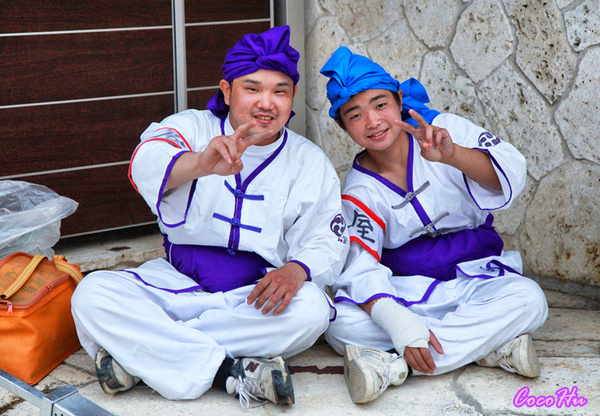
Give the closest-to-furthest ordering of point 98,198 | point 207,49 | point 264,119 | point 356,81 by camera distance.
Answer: point 264,119, point 356,81, point 98,198, point 207,49

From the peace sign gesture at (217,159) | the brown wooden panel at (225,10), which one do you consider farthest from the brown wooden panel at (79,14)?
the peace sign gesture at (217,159)

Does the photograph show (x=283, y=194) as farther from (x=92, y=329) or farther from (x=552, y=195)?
(x=552, y=195)

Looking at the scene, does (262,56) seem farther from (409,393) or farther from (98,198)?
(98,198)

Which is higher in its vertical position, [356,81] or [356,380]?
[356,81]

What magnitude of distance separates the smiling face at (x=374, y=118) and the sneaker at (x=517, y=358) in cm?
98

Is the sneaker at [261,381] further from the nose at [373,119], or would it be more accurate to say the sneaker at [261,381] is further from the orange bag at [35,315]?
the nose at [373,119]

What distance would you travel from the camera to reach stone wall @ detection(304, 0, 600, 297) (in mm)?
3439

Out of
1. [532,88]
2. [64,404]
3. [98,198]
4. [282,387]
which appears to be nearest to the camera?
[64,404]

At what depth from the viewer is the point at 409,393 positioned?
262 centimetres

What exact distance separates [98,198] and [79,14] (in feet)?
3.41

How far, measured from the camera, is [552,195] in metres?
3.64

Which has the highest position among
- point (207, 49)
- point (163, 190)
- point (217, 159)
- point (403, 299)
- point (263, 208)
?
point (207, 49)

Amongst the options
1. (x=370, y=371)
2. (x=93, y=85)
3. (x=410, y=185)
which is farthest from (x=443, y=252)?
(x=93, y=85)

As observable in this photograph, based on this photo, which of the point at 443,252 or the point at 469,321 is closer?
the point at 469,321
